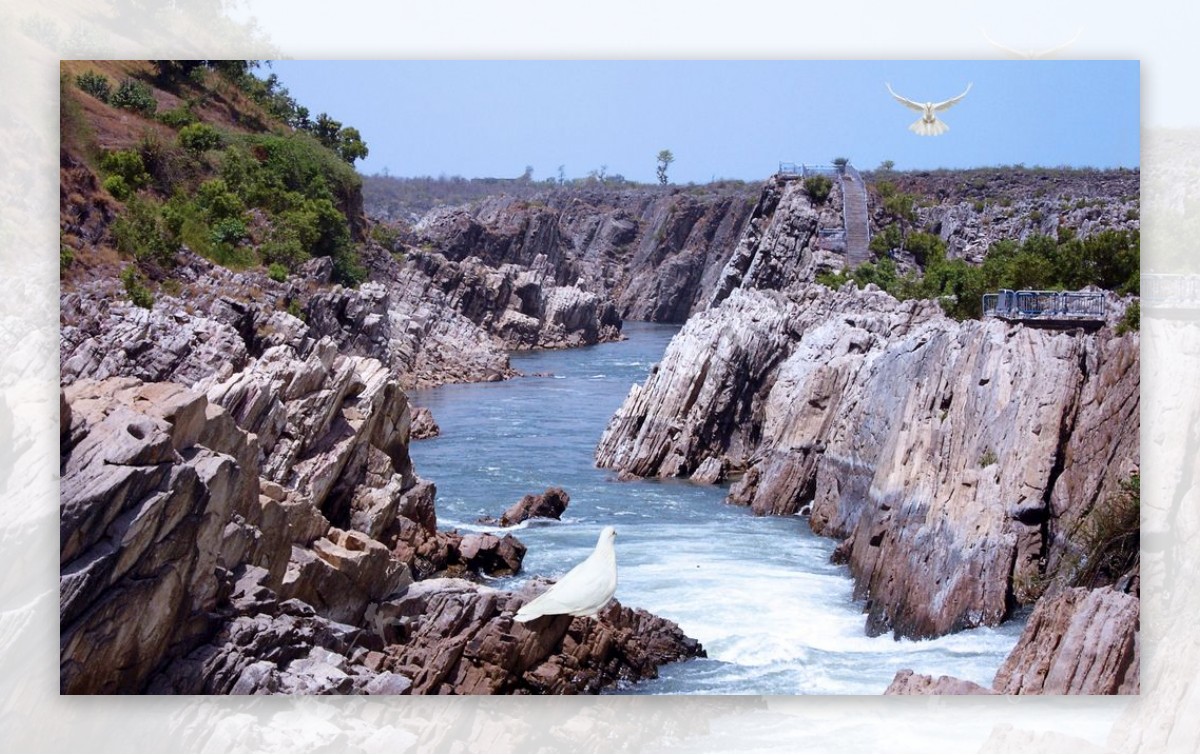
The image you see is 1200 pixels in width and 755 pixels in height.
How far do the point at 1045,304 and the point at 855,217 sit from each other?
1261 mm

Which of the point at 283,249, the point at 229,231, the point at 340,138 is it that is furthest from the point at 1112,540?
the point at 229,231

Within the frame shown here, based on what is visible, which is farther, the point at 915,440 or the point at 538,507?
the point at 538,507

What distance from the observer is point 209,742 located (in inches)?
270

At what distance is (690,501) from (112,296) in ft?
14.2

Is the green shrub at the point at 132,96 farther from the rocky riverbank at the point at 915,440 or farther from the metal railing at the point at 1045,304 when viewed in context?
the metal railing at the point at 1045,304

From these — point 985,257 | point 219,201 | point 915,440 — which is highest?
point 219,201

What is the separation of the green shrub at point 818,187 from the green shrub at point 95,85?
11.7 ft

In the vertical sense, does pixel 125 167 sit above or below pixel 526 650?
above

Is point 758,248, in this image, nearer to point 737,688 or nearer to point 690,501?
point 690,501

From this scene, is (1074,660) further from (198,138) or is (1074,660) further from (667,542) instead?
(198,138)

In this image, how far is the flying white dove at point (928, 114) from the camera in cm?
762

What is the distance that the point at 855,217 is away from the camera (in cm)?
944

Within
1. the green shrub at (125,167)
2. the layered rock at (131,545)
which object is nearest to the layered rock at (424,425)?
the green shrub at (125,167)

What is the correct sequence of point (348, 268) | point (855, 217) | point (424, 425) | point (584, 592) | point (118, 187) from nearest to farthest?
point (584, 592)
point (118, 187)
point (855, 217)
point (348, 268)
point (424, 425)
